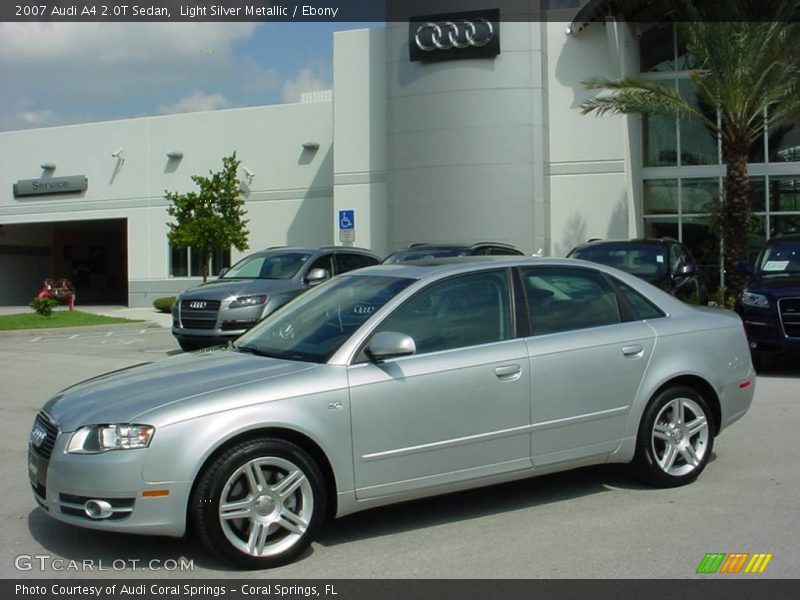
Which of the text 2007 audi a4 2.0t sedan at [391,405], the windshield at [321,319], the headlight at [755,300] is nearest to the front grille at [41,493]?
the text 2007 audi a4 2.0t sedan at [391,405]

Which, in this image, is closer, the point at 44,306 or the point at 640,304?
the point at 640,304

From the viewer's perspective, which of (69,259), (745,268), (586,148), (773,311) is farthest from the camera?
(69,259)

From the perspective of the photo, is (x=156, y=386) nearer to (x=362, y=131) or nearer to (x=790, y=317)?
(x=790, y=317)

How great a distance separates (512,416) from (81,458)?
249 centimetres

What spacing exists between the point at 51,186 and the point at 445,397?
3339 cm

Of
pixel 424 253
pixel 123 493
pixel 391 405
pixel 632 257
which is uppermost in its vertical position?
pixel 424 253

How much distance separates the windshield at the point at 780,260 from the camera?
1261cm

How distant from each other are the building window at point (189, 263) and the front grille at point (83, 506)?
28196mm

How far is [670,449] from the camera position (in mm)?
6148

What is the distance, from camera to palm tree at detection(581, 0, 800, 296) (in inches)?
699

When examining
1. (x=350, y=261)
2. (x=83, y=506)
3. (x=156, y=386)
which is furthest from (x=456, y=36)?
(x=83, y=506)

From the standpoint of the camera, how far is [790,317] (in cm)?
1130

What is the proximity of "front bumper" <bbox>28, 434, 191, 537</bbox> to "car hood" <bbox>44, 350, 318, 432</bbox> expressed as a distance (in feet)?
0.68
